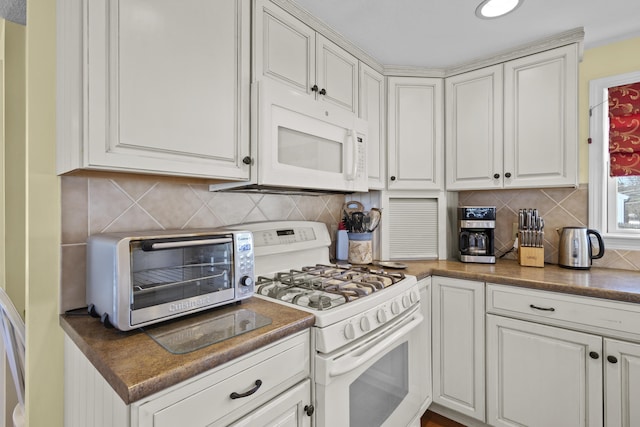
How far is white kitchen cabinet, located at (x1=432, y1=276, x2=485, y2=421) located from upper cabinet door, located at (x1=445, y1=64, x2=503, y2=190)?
0.75m

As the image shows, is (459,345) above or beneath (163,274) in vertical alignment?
beneath

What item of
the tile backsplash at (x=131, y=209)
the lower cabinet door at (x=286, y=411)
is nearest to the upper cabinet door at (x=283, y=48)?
the tile backsplash at (x=131, y=209)

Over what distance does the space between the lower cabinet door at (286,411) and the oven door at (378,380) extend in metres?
0.05

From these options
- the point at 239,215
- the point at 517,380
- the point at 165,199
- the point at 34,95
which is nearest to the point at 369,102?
the point at 239,215

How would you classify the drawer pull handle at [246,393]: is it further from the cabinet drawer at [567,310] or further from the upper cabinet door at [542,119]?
the upper cabinet door at [542,119]

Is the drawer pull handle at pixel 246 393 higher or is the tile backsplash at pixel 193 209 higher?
the tile backsplash at pixel 193 209

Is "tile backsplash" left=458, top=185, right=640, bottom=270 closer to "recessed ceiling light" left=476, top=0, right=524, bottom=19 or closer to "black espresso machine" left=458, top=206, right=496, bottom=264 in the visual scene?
"black espresso machine" left=458, top=206, right=496, bottom=264

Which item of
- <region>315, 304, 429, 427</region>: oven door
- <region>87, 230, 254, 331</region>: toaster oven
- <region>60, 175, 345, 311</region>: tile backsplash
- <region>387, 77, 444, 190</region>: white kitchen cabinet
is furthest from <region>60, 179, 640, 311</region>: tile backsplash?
<region>315, 304, 429, 427</region>: oven door

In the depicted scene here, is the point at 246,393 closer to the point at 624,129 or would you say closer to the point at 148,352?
the point at 148,352

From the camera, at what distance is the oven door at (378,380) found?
1089 mm

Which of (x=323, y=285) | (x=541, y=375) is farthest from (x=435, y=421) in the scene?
(x=323, y=285)

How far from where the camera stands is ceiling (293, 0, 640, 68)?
1566mm

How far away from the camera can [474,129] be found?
2150mm

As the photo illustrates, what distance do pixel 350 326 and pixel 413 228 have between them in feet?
4.20
